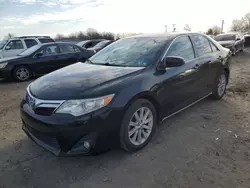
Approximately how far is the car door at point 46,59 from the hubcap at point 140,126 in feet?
20.7

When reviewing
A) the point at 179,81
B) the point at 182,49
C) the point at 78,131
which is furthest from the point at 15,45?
the point at 78,131

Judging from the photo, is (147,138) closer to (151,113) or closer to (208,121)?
(151,113)

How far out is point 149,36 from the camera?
3.85 m

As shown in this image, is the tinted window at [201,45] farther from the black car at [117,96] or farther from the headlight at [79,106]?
the headlight at [79,106]

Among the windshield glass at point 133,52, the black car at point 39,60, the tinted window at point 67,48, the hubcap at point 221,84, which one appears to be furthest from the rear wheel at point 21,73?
the hubcap at point 221,84

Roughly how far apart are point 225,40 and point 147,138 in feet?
43.3

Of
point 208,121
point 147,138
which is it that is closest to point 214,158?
point 147,138

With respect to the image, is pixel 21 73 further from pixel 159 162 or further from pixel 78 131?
pixel 159 162

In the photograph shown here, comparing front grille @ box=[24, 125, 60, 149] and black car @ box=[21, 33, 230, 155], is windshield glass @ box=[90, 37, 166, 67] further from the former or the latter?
front grille @ box=[24, 125, 60, 149]

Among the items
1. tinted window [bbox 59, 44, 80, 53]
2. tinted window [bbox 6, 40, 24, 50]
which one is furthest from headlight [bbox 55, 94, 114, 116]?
tinted window [bbox 6, 40, 24, 50]

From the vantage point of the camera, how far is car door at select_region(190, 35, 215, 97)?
3.95 metres

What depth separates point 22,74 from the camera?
783cm

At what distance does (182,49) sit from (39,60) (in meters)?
6.06

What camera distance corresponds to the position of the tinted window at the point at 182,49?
3438 mm
